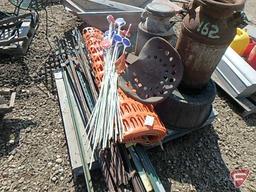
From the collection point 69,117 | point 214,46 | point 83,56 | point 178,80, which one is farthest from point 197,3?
point 69,117

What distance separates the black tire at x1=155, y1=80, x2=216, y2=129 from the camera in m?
3.14

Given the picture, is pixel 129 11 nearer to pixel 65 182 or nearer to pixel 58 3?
pixel 58 3

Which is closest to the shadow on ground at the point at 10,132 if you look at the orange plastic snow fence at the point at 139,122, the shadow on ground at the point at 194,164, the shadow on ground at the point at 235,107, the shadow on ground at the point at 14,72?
the shadow on ground at the point at 14,72

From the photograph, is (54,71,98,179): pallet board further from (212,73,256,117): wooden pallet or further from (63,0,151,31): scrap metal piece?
(212,73,256,117): wooden pallet

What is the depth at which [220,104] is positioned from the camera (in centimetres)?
405

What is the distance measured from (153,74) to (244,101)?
1.63m

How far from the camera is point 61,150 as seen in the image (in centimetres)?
316

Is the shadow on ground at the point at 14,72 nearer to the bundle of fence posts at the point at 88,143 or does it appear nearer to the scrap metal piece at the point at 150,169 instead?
the bundle of fence posts at the point at 88,143

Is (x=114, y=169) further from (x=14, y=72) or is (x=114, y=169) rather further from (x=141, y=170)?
(x=14, y=72)

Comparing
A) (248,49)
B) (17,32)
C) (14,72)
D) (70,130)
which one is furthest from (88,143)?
(248,49)

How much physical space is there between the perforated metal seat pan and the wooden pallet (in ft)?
4.68

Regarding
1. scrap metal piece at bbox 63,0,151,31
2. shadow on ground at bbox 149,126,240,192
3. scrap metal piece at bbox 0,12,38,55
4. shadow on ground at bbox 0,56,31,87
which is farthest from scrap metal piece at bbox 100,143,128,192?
scrap metal piece at bbox 63,0,151,31

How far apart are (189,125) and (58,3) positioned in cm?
390

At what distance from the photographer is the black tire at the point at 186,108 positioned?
3.14 m
